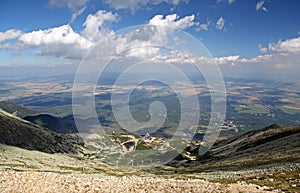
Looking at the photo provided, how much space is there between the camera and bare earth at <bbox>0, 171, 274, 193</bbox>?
2906cm

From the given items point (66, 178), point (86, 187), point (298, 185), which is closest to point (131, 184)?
point (86, 187)

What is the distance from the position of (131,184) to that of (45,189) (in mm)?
10656

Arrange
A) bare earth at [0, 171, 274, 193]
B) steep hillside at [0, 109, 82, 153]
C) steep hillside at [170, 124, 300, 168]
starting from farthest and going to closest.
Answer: steep hillside at [0, 109, 82, 153] < steep hillside at [170, 124, 300, 168] < bare earth at [0, 171, 274, 193]

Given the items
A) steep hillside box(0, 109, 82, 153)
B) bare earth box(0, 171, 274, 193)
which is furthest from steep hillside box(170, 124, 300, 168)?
steep hillside box(0, 109, 82, 153)

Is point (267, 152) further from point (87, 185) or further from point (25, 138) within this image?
point (25, 138)

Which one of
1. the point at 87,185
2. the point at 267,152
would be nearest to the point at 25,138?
the point at 87,185

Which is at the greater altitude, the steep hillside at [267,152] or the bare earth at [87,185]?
the bare earth at [87,185]

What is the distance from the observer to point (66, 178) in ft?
107

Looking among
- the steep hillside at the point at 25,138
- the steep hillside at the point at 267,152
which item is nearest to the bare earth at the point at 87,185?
the steep hillside at the point at 267,152

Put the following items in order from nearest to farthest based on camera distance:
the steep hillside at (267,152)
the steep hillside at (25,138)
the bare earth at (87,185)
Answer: the bare earth at (87,185)
the steep hillside at (267,152)
the steep hillside at (25,138)

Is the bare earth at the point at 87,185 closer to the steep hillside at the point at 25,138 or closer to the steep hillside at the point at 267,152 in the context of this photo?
the steep hillside at the point at 267,152

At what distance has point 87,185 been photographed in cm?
3117

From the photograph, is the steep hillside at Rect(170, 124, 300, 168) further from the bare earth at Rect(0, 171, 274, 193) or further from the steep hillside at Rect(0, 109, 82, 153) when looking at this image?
the steep hillside at Rect(0, 109, 82, 153)

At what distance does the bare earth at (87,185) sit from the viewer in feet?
95.3
